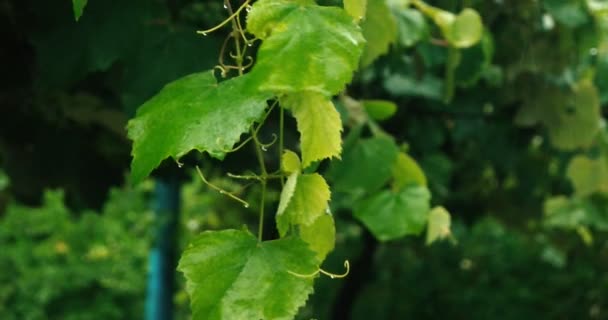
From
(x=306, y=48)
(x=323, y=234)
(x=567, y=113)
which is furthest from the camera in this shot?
(x=567, y=113)

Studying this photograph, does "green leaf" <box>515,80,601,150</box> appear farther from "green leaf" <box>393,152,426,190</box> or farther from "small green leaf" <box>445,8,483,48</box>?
"green leaf" <box>393,152,426,190</box>

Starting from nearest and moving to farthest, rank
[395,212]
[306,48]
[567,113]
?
1. [306,48]
2. [395,212]
3. [567,113]

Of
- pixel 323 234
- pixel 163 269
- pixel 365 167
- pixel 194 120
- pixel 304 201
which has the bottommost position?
pixel 163 269

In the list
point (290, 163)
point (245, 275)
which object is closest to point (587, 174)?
point (290, 163)

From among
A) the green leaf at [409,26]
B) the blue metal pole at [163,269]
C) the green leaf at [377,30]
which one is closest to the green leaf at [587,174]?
the green leaf at [409,26]

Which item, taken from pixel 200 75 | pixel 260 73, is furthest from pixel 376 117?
pixel 260 73

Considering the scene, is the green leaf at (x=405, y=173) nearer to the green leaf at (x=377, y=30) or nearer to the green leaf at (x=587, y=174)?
the green leaf at (x=377, y=30)

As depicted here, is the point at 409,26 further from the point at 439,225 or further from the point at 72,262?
the point at 72,262
